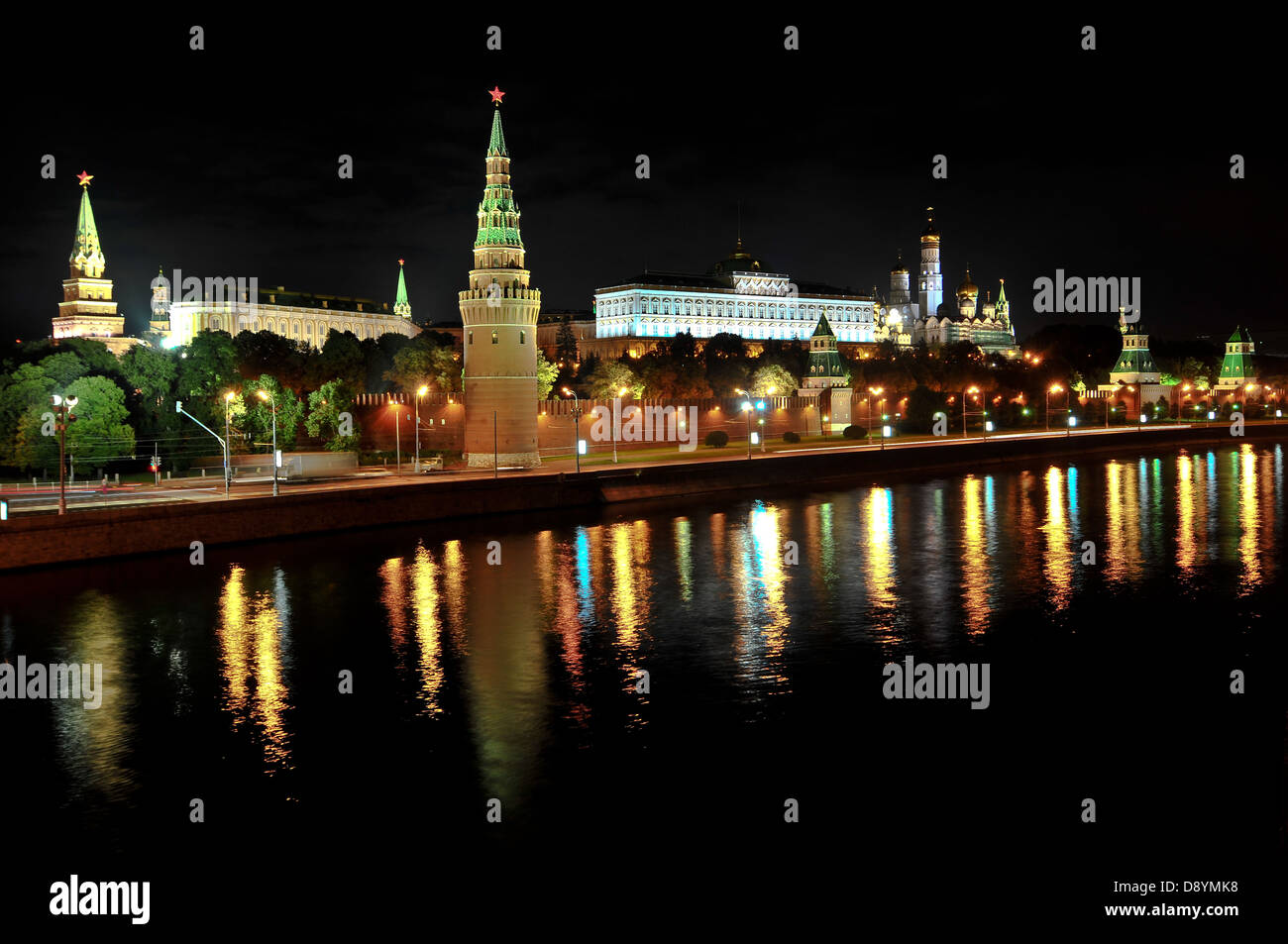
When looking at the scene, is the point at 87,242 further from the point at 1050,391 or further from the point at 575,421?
the point at 1050,391

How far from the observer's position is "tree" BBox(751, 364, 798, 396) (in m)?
83.2

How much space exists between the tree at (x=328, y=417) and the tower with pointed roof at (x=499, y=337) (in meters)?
10.9

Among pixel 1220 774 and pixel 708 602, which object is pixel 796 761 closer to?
pixel 1220 774

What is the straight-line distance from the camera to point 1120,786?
14.1 metres

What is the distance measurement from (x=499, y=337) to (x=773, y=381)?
35.0 m

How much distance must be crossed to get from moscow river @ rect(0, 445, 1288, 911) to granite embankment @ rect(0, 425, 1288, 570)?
96cm

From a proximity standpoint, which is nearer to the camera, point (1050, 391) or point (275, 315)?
point (1050, 391)

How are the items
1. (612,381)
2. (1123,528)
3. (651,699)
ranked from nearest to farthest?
(651,699) < (1123,528) < (612,381)

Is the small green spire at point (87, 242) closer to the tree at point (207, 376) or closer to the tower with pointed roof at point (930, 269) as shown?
the tree at point (207, 376)

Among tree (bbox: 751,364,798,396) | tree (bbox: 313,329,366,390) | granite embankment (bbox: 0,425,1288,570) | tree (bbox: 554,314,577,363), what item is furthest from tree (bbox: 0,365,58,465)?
tree (bbox: 554,314,577,363)

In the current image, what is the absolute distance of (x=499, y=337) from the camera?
52.6m

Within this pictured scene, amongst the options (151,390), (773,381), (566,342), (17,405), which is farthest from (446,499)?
(566,342)
